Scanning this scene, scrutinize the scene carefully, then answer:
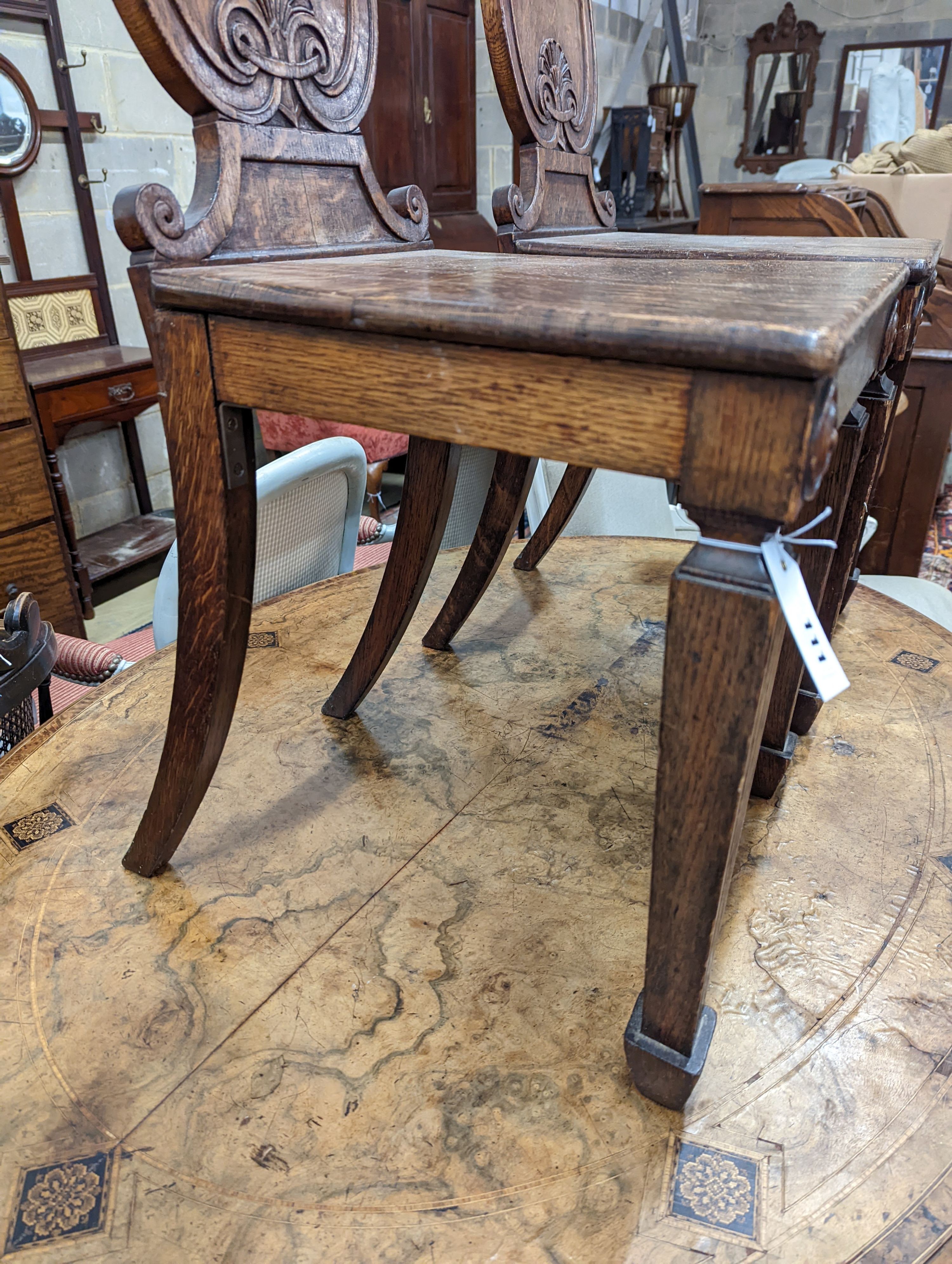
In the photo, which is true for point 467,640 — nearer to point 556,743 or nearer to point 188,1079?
point 556,743

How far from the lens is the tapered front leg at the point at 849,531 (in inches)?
41.3

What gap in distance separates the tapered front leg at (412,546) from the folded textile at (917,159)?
14.8 ft

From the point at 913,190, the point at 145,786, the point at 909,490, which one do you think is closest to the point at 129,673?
the point at 145,786

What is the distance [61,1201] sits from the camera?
59cm

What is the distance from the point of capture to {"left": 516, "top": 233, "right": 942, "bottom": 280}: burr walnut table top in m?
0.90

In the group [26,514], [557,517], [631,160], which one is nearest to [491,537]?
[557,517]

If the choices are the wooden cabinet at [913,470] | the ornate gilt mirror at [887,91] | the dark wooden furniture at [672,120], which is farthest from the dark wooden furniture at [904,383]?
the ornate gilt mirror at [887,91]

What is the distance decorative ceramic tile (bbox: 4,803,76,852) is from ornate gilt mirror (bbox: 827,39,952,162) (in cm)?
883

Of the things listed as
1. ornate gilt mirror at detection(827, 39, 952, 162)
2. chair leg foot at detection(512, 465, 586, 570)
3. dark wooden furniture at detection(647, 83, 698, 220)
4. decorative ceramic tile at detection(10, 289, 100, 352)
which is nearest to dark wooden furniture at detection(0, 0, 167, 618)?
decorative ceramic tile at detection(10, 289, 100, 352)

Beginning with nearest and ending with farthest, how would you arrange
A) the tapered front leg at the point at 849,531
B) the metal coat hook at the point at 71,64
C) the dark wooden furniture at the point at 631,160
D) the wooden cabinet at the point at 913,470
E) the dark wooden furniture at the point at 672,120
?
the tapered front leg at the point at 849,531 < the wooden cabinet at the point at 913,470 < the metal coat hook at the point at 71,64 < the dark wooden furniture at the point at 631,160 < the dark wooden furniture at the point at 672,120

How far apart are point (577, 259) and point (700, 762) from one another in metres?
0.61

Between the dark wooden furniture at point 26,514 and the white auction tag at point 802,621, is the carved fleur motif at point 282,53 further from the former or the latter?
the dark wooden furniture at point 26,514

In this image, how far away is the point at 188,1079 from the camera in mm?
669

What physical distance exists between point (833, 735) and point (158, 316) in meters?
Result: 0.92
